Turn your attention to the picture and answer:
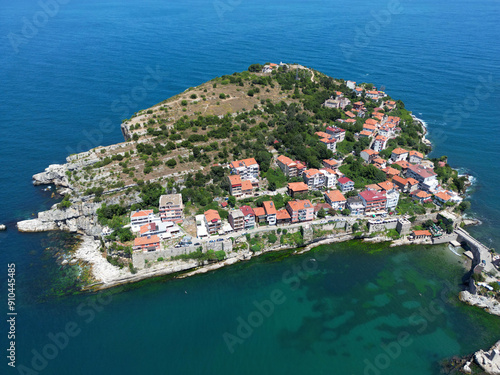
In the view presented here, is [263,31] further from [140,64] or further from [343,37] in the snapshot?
[140,64]

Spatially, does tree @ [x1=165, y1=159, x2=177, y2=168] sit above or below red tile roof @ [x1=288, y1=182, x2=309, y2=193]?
above

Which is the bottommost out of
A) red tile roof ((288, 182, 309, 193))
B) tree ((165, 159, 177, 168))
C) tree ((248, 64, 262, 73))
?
red tile roof ((288, 182, 309, 193))

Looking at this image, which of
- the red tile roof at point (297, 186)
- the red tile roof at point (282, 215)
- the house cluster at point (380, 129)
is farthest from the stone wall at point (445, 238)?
the house cluster at point (380, 129)

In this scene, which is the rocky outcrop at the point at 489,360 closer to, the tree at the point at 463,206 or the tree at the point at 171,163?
the tree at the point at 463,206

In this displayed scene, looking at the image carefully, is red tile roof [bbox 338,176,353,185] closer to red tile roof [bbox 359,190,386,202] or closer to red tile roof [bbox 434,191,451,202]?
red tile roof [bbox 359,190,386,202]

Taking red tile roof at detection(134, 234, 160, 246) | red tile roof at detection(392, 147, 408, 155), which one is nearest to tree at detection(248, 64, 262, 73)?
red tile roof at detection(392, 147, 408, 155)

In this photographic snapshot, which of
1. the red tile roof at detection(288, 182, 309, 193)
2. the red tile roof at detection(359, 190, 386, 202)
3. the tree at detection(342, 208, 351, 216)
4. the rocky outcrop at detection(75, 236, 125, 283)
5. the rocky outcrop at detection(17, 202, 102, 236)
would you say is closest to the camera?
the rocky outcrop at detection(75, 236, 125, 283)
